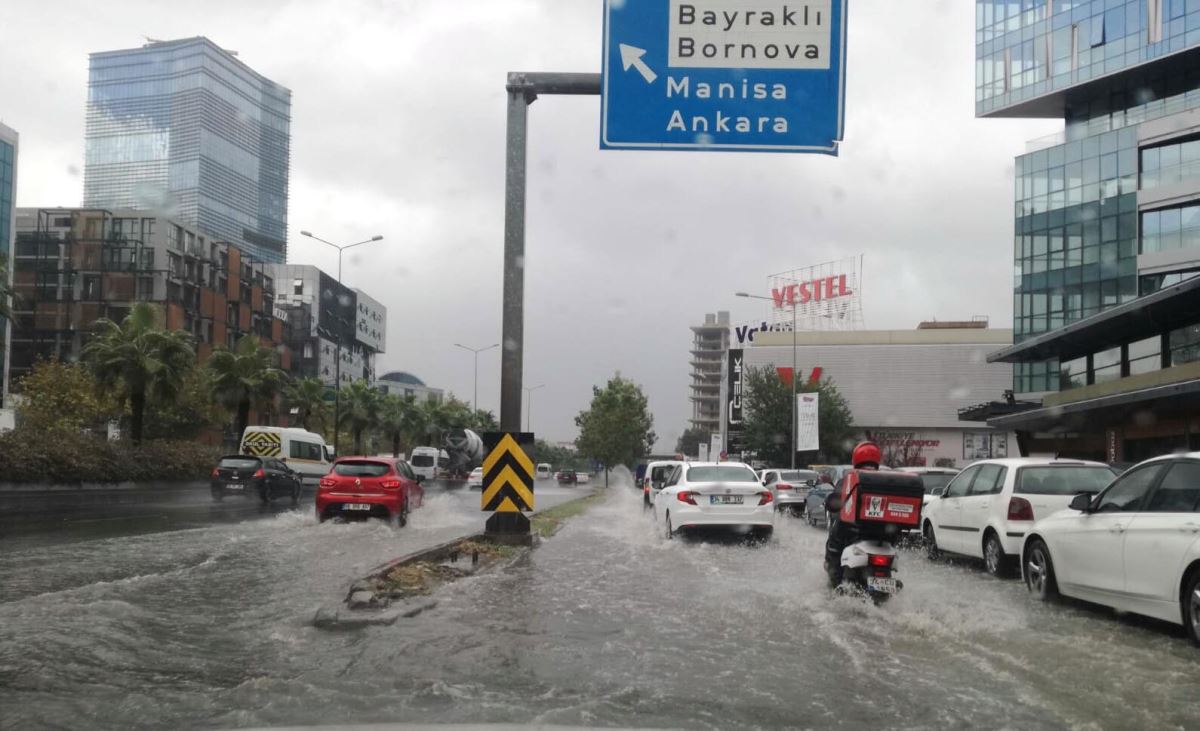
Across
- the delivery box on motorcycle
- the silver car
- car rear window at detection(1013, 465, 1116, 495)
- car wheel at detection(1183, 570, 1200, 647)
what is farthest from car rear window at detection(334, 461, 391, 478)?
car wheel at detection(1183, 570, 1200, 647)

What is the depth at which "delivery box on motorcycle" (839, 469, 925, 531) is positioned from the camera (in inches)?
360

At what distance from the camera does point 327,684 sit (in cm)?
625

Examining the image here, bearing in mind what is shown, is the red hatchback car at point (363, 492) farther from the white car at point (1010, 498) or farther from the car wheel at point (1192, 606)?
the car wheel at point (1192, 606)

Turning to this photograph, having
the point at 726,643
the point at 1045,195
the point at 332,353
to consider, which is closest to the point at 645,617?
the point at 726,643

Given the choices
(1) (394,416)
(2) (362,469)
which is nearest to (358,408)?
(1) (394,416)

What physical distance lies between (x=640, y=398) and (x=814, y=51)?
308 ft

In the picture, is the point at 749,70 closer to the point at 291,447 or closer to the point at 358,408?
the point at 291,447

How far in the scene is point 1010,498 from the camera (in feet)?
42.0

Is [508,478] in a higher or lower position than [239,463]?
higher

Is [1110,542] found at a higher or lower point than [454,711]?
higher

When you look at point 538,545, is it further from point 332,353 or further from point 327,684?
point 332,353

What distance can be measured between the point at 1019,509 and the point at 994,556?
731 millimetres

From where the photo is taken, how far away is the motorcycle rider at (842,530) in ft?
31.5

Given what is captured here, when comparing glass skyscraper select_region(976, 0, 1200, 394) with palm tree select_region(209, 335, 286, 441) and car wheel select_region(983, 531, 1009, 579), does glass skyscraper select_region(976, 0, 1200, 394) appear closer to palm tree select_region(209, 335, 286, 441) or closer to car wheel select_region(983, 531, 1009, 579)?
palm tree select_region(209, 335, 286, 441)
